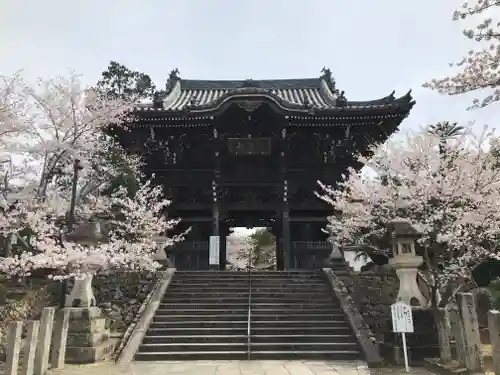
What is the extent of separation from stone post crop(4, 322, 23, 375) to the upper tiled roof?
11697 mm

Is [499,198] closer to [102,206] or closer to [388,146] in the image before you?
[388,146]

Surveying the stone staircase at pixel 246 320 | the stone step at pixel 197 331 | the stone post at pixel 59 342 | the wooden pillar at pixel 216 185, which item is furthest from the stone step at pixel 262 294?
the stone post at pixel 59 342

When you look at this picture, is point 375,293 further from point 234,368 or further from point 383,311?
point 234,368

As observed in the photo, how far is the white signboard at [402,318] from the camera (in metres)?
8.52

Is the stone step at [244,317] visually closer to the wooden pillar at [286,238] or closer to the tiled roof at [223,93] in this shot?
the wooden pillar at [286,238]

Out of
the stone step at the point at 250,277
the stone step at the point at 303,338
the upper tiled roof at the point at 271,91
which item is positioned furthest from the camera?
the upper tiled roof at the point at 271,91

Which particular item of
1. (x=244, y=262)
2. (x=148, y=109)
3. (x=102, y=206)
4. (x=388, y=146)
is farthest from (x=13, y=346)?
(x=244, y=262)

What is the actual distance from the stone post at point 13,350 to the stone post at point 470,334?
7.67m

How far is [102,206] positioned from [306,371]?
38.5ft

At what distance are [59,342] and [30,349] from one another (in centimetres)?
133

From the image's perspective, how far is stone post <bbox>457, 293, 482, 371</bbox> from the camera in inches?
277

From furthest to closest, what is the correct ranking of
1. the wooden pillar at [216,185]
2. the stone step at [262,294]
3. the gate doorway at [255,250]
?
the gate doorway at [255,250], the wooden pillar at [216,185], the stone step at [262,294]

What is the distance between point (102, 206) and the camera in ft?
56.5

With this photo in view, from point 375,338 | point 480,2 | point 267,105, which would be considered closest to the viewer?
point 480,2
